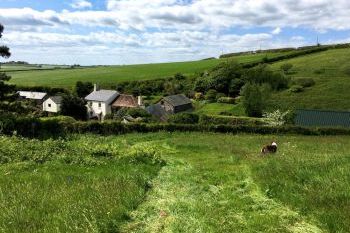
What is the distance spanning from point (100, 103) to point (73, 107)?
1482cm

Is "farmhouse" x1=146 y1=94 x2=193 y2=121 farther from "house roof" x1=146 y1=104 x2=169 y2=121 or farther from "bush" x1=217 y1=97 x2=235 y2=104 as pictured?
"bush" x1=217 y1=97 x2=235 y2=104

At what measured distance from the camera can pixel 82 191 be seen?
563 inches

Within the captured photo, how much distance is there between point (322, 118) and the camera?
227ft

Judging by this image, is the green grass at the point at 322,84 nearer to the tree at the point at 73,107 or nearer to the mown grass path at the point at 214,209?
the tree at the point at 73,107

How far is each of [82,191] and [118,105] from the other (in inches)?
3793

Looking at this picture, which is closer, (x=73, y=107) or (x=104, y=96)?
(x=73, y=107)

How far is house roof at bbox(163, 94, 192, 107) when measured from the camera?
106 metres

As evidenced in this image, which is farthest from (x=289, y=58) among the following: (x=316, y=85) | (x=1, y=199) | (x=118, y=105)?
(x=1, y=199)

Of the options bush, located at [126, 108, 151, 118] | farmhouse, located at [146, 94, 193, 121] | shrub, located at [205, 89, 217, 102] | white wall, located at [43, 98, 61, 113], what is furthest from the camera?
white wall, located at [43, 98, 61, 113]

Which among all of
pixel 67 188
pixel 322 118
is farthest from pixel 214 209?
pixel 322 118

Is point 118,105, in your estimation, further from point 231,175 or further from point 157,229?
point 157,229

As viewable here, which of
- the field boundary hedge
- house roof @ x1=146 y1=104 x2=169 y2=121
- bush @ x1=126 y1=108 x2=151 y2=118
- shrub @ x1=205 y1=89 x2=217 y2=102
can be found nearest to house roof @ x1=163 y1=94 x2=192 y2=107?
shrub @ x1=205 y1=89 x2=217 y2=102

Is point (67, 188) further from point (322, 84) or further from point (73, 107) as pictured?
point (322, 84)

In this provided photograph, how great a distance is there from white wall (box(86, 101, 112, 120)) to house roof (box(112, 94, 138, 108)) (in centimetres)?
200
